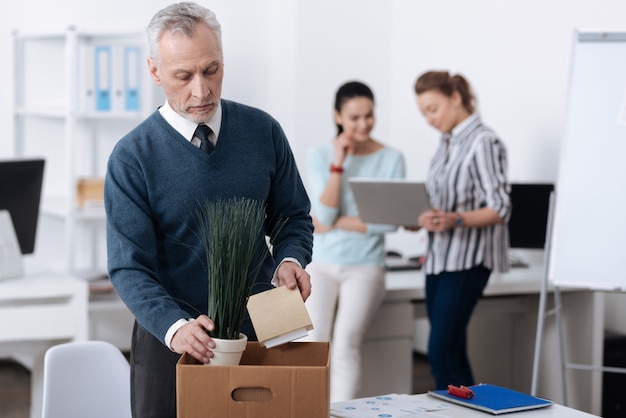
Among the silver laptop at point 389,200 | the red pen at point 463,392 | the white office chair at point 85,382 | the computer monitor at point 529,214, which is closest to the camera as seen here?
the red pen at point 463,392

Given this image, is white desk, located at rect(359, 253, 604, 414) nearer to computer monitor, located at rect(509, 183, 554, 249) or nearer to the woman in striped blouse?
computer monitor, located at rect(509, 183, 554, 249)

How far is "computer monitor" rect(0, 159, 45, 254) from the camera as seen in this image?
365 cm

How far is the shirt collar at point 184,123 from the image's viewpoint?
1944 millimetres

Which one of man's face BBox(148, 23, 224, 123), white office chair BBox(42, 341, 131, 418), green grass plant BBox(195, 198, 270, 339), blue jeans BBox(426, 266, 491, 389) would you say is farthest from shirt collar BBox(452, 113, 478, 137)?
green grass plant BBox(195, 198, 270, 339)

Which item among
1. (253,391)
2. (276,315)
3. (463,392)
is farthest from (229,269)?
(463,392)

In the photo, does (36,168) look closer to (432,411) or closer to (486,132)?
(486,132)

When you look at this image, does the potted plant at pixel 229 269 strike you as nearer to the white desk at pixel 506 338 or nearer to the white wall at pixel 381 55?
the white desk at pixel 506 338

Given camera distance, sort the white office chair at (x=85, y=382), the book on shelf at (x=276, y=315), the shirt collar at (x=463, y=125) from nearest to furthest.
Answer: the book on shelf at (x=276, y=315) → the white office chair at (x=85, y=382) → the shirt collar at (x=463, y=125)

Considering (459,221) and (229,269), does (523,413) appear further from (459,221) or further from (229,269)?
(459,221)

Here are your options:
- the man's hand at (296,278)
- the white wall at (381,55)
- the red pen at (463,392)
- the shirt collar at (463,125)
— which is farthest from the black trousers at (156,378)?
the white wall at (381,55)

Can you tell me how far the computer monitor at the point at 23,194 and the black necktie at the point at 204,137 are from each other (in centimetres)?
189

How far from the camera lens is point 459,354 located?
12.5 ft

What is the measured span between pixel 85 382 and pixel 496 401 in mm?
990

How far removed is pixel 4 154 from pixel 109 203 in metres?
3.65
